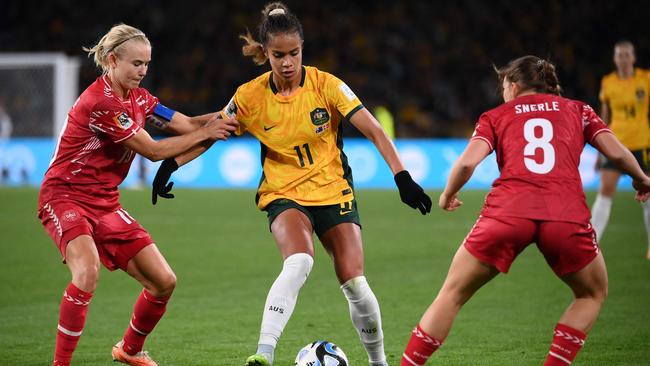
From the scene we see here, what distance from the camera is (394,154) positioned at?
5344mm

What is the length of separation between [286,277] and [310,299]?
3.64 metres

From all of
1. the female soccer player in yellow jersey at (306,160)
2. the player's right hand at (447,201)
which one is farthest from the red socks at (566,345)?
the female soccer player in yellow jersey at (306,160)

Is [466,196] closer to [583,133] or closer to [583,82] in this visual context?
[583,82]

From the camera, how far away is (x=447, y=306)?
471 centimetres


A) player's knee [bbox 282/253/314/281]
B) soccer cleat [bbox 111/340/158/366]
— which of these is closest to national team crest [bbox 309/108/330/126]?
player's knee [bbox 282/253/314/281]

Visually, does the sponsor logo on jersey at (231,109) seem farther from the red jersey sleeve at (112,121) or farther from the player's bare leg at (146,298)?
the player's bare leg at (146,298)

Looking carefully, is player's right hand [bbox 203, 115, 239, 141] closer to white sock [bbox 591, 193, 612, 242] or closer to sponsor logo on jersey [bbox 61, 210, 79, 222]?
sponsor logo on jersey [bbox 61, 210, 79, 222]

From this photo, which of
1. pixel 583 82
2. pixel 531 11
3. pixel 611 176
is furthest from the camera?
pixel 531 11

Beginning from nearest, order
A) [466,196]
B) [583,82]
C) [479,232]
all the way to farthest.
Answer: [479,232] < [466,196] < [583,82]

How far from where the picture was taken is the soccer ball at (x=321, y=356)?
543cm

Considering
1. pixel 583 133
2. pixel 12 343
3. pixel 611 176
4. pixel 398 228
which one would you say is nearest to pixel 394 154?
pixel 583 133

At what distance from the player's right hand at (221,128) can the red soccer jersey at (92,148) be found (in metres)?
0.45

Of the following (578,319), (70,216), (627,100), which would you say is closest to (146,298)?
(70,216)

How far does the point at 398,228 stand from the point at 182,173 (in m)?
9.75
